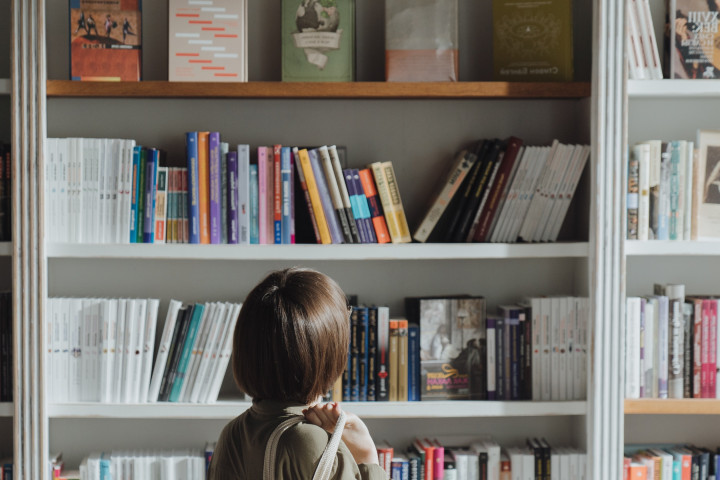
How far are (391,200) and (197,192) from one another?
20.9 inches

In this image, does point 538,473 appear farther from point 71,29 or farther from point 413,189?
point 71,29

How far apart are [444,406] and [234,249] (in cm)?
73

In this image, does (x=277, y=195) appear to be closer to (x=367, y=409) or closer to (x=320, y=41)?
(x=320, y=41)

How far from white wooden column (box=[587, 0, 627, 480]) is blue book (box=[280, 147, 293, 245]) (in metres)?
0.83

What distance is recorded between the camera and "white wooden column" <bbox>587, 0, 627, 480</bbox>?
6.81ft

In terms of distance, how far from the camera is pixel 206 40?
2094mm

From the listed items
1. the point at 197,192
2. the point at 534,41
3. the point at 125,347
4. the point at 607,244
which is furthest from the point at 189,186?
the point at 607,244

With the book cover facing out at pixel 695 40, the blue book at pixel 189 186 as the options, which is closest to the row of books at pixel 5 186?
the blue book at pixel 189 186

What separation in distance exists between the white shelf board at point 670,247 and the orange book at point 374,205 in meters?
0.67

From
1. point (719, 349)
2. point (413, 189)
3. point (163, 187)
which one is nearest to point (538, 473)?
point (719, 349)

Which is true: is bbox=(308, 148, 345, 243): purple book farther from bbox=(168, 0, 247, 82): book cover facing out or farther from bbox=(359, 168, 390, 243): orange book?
bbox=(168, 0, 247, 82): book cover facing out

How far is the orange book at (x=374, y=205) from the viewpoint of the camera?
2.12 metres

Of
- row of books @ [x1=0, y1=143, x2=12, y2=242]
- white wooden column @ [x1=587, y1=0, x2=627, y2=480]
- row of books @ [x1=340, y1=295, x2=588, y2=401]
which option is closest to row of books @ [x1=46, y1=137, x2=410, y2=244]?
row of books @ [x1=0, y1=143, x2=12, y2=242]

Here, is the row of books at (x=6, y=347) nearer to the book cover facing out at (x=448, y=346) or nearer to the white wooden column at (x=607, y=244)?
the book cover facing out at (x=448, y=346)
